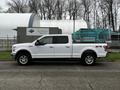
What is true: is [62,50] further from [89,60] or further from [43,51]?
[89,60]

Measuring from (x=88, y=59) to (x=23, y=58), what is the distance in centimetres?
391

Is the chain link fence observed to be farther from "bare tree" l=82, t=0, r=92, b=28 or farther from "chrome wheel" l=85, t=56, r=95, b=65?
"bare tree" l=82, t=0, r=92, b=28

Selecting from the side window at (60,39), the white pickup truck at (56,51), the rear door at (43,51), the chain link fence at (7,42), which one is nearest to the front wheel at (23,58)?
the white pickup truck at (56,51)

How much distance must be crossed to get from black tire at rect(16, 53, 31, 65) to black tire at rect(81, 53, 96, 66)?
3.31 metres

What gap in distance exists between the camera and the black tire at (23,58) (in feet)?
47.1

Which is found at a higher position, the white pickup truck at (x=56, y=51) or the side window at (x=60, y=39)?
the side window at (x=60, y=39)

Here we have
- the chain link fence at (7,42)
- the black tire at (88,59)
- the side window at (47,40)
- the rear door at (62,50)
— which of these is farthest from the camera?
the chain link fence at (7,42)

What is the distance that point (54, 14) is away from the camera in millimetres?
69375

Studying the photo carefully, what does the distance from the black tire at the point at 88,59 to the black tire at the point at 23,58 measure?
331 cm

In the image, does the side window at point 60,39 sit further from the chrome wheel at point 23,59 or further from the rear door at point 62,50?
the chrome wheel at point 23,59

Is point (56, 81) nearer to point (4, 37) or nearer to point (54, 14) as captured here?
point (4, 37)

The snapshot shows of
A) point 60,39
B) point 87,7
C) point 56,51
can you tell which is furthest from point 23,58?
point 87,7

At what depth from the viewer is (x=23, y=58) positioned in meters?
14.4

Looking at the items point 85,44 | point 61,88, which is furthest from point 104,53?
point 61,88
